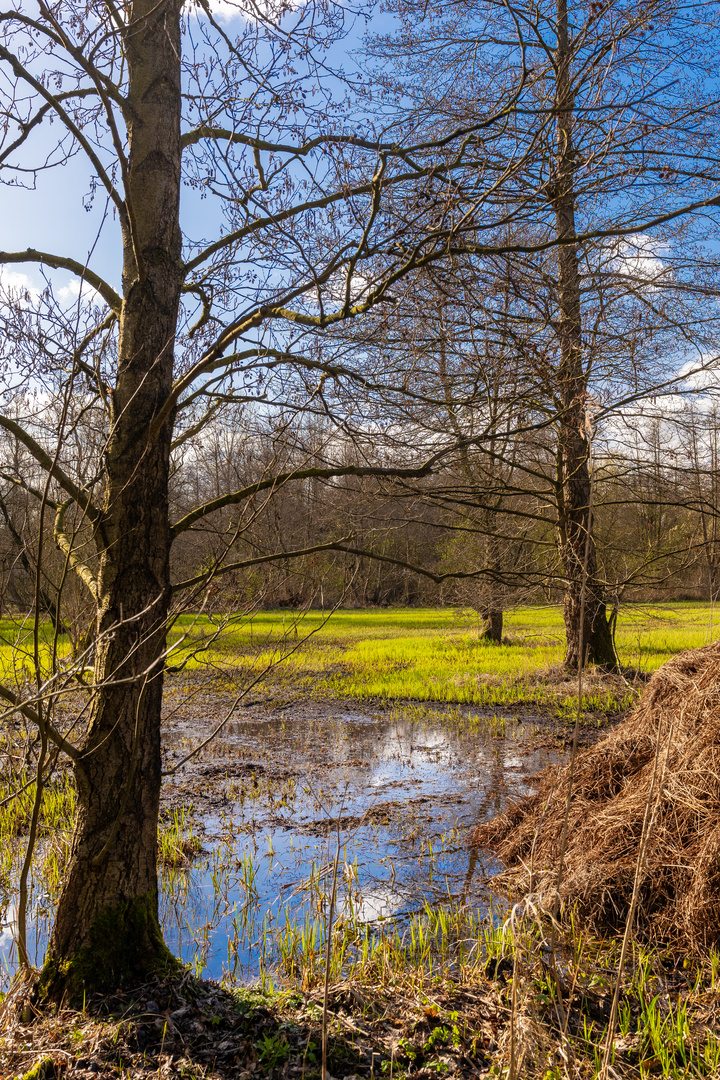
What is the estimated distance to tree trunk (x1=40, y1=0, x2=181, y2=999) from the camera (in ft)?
11.0

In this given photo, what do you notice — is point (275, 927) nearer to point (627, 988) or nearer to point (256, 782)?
point (627, 988)

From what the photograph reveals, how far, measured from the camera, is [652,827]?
4379 millimetres

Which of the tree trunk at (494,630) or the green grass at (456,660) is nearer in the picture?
the green grass at (456,660)

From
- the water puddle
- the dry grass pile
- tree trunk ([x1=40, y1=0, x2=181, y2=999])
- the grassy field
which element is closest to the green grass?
the grassy field

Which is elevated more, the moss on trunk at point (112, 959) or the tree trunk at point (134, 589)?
the tree trunk at point (134, 589)

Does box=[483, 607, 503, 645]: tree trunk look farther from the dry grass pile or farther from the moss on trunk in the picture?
the moss on trunk

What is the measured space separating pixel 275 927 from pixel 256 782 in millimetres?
3571

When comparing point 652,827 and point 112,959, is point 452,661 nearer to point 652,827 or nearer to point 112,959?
point 652,827

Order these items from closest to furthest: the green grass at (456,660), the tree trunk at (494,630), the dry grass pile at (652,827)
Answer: the dry grass pile at (652,827), the green grass at (456,660), the tree trunk at (494,630)

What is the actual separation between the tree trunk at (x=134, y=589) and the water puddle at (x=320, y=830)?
0.95 metres

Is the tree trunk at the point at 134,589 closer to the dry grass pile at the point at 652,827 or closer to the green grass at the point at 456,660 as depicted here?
the dry grass pile at the point at 652,827

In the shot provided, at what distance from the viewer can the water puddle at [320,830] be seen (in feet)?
15.1

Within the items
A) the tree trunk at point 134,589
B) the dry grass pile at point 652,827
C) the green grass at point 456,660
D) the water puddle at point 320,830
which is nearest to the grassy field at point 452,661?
the green grass at point 456,660

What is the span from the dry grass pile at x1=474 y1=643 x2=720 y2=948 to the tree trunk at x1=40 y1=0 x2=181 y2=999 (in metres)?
2.16
